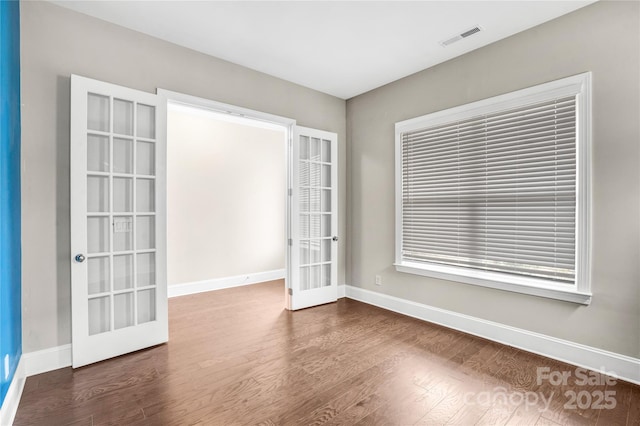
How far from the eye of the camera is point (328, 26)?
9.27 feet

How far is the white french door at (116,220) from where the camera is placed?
2.52m

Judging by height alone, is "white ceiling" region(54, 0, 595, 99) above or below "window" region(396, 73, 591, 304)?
above

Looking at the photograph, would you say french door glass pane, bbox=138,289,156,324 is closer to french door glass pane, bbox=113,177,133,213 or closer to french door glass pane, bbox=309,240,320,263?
french door glass pane, bbox=113,177,133,213

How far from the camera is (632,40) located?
233cm

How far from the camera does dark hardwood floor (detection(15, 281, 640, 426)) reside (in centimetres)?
194

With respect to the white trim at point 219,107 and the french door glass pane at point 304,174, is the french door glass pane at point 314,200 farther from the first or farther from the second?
the white trim at point 219,107

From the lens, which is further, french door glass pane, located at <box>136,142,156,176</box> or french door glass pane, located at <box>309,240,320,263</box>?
french door glass pane, located at <box>309,240,320,263</box>

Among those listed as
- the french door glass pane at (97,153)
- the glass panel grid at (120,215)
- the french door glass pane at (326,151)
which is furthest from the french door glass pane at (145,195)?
the french door glass pane at (326,151)

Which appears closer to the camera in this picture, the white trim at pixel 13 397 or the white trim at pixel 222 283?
the white trim at pixel 13 397

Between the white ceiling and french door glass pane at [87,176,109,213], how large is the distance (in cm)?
144

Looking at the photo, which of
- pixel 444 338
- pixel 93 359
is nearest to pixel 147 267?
pixel 93 359

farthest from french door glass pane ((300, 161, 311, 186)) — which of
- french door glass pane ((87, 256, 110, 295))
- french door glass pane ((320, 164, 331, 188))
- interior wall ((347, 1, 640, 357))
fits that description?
french door glass pane ((87, 256, 110, 295))

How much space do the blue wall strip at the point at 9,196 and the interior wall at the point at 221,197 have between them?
92.2 inches

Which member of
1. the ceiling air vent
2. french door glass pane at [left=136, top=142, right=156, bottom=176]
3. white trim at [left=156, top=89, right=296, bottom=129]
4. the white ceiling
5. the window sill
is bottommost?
the window sill
